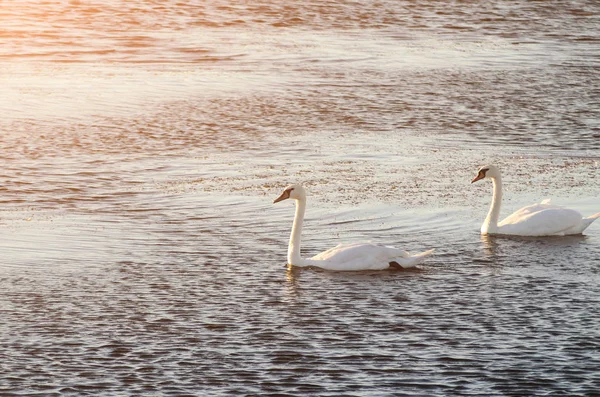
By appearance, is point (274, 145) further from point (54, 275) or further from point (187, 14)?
point (187, 14)

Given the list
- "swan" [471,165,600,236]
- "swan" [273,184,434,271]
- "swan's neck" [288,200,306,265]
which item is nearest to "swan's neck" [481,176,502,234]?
"swan" [471,165,600,236]

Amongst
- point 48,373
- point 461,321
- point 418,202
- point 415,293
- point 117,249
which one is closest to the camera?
point 48,373

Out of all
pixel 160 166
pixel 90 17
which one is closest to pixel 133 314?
pixel 160 166

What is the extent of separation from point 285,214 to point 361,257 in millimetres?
3073

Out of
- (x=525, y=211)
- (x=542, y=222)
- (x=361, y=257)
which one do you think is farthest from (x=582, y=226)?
(x=361, y=257)

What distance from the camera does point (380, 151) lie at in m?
20.8

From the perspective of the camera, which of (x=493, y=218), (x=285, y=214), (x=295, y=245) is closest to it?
(x=295, y=245)

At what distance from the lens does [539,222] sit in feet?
50.7

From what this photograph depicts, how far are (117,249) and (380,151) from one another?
7.26 meters

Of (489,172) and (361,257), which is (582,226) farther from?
(361,257)

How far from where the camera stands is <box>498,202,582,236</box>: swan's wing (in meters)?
15.4

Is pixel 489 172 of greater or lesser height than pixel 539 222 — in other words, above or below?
above

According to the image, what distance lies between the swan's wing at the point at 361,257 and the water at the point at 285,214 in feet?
0.41

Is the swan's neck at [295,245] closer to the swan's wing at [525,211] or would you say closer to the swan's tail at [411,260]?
the swan's tail at [411,260]
